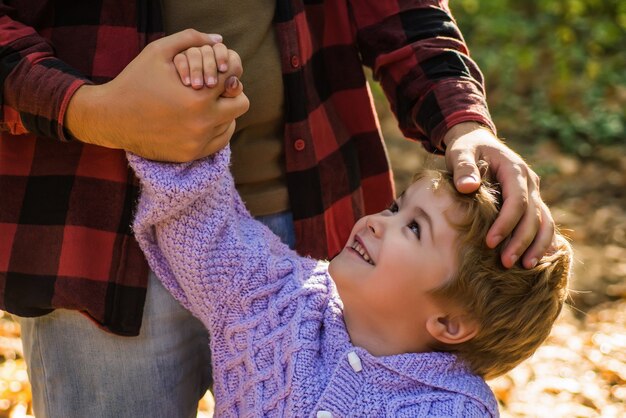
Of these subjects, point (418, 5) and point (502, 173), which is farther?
point (418, 5)

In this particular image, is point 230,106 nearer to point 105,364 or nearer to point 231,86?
point 231,86

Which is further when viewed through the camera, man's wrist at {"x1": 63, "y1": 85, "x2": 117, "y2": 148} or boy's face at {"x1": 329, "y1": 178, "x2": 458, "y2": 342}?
boy's face at {"x1": 329, "y1": 178, "x2": 458, "y2": 342}

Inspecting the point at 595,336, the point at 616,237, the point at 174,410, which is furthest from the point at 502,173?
the point at 616,237

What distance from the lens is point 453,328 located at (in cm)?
198

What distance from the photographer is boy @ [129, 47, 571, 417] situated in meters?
1.90

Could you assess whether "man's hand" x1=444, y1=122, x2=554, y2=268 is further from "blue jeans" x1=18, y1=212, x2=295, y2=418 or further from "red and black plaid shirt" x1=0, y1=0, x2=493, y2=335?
"blue jeans" x1=18, y1=212, x2=295, y2=418

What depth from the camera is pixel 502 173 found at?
1.90m

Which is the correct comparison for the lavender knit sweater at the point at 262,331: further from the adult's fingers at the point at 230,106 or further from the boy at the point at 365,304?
the adult's fingers at the point at 230,106

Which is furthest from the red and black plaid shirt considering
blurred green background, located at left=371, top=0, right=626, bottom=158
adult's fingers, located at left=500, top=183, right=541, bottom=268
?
blurred green background, located at left=371, top=0, right=626, bottom=158

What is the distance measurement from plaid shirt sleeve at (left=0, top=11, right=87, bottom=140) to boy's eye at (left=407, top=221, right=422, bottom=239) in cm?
85

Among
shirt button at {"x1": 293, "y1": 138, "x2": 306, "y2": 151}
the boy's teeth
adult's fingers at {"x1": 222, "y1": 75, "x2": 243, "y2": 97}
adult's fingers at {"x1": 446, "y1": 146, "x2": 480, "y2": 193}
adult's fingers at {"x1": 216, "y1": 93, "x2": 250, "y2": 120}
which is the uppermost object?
adult's fingers at {"x1": 222, "y1": 75, "x2": 243, "y2": 97}

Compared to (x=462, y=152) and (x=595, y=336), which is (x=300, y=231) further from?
(x=595, y=336)

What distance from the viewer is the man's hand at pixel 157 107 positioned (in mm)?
1639

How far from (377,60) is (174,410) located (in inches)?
42.6
